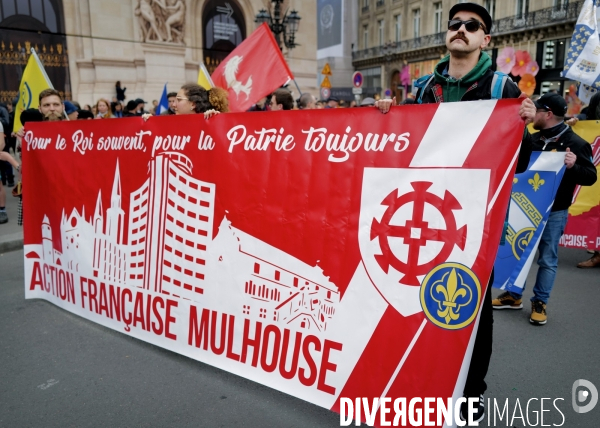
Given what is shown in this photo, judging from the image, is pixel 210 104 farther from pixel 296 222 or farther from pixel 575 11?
pixel 575 11

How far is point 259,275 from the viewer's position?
2832 millimetres

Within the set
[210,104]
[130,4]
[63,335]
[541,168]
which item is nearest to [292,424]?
[63,335]

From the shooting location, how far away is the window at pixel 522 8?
33562 mm

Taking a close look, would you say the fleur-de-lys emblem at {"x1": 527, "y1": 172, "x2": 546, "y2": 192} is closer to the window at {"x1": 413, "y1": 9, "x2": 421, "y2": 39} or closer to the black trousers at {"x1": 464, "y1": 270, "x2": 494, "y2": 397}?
the black trousers at {"x1": 464, "y1": 270, "x2": 494, "y2": 397}

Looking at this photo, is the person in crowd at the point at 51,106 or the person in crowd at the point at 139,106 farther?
the person in crowd at the point at 139,106

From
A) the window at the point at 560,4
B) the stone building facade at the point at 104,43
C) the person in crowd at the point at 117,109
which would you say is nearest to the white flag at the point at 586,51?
the person in crowd at the point at 117,109

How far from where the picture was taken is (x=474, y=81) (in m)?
2.48

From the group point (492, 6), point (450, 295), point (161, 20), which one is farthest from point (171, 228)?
point (492, 6)

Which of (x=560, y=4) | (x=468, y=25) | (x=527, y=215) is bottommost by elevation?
(x=527, y=215)

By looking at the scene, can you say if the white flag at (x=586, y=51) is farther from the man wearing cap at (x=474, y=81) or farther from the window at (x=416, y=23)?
the window at (x=416, y=23)

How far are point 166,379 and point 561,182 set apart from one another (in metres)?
3.68

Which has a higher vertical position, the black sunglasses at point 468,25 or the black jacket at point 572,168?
the black sunglasses at point 468,25

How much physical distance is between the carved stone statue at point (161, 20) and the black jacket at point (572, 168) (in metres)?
19.1

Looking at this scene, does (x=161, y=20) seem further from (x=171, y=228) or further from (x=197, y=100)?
(x=171, y=228)
